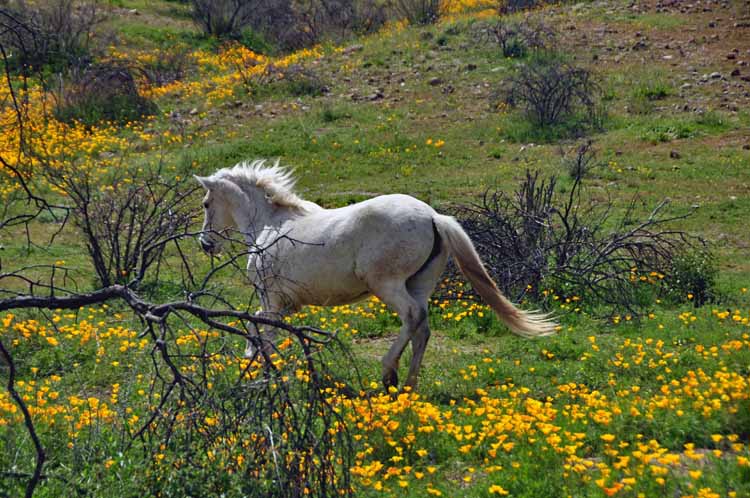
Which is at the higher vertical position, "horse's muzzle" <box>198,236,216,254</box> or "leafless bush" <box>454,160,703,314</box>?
"horse's muzzle" <box>198,236,216,254</box>

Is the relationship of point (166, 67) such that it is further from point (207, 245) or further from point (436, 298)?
Result: point (207, 245)

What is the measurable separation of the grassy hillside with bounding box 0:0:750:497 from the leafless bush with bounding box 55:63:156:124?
1.63 feet

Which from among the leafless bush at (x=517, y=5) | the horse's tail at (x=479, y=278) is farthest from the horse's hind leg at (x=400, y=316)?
the leafless bush at (x=517, y=5)

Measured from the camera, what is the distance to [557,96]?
64.8ft

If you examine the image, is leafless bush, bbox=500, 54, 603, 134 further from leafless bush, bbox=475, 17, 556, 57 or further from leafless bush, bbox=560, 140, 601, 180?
leafless bush, bbox=475, 17, 556, 57

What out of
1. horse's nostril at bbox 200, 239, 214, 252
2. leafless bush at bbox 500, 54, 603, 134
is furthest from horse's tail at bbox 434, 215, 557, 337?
leafless bush at bbox 500, 54, 603, 134

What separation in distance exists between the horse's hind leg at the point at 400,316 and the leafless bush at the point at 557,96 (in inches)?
489

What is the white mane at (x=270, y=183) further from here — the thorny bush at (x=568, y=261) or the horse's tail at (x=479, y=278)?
the thorny bush at (x=568, y=261)

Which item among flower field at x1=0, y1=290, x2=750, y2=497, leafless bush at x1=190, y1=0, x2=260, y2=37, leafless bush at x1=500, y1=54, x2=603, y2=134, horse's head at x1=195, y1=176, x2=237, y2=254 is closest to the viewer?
flower field at x1=0, y1=290, x2=750, y2=497

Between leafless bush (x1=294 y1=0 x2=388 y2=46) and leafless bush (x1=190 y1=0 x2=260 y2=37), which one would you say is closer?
leafless bush (x1=294 y1=0 x2=388 y2=46)

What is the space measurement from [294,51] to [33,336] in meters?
22.1

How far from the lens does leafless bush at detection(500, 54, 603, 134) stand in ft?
63.7

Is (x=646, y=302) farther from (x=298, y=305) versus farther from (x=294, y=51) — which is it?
(x=294, y=51)

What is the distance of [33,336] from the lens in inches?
353
